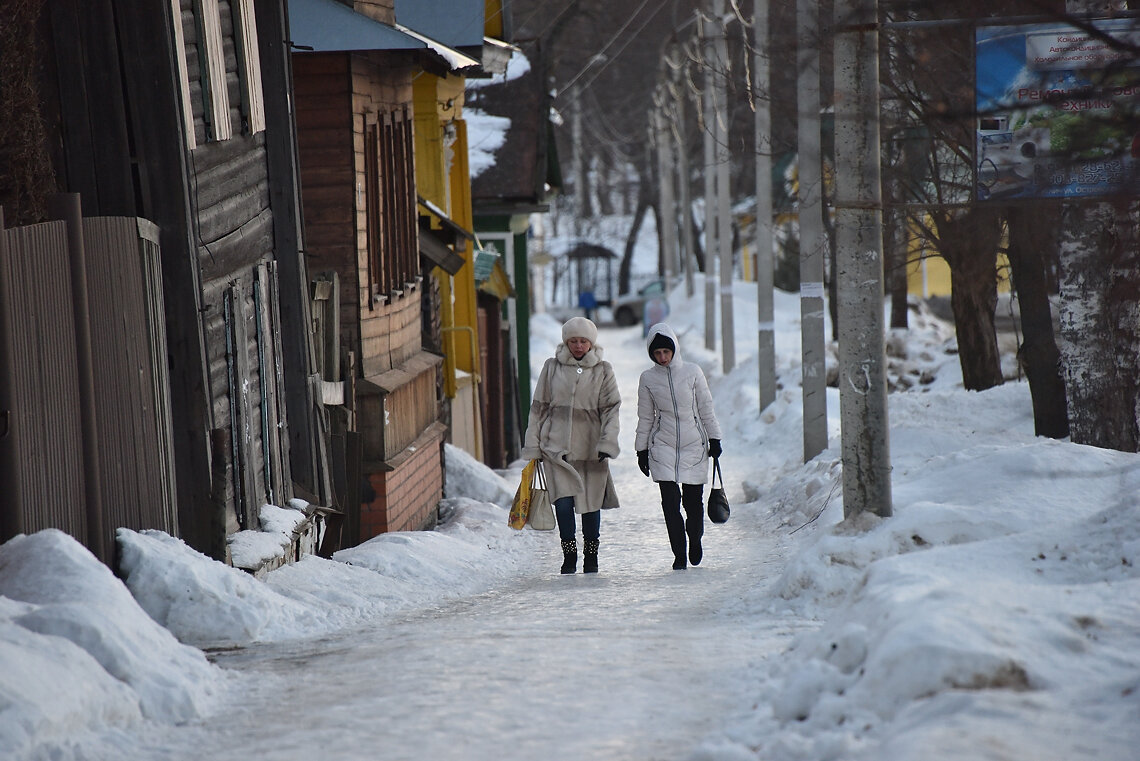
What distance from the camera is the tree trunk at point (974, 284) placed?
14070 mm

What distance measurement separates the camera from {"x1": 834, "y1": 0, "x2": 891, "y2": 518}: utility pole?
748 centimetres

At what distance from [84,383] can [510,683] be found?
2268mm

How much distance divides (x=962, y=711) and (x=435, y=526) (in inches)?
356

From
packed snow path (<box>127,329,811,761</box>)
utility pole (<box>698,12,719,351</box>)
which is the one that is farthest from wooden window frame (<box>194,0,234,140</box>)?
utility pole (<box>698,12,719,351</box>)

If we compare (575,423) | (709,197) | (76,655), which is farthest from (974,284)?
(709,197)

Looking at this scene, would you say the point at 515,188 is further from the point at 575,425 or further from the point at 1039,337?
the point at 575,425

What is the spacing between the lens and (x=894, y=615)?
4.30 m

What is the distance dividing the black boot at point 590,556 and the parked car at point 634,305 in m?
42.8

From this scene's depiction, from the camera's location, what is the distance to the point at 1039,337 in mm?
12133

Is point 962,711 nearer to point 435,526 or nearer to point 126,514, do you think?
point 126,514

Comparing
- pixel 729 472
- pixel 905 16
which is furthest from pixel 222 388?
pixel 729 472

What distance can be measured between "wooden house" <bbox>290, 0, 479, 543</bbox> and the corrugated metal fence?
3266 millimetres

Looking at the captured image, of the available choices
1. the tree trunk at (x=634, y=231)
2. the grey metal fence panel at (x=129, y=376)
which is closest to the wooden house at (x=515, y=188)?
the grey metal fence panel at (x=129, y=376)

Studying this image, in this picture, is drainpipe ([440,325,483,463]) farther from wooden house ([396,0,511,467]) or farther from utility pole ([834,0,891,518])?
utility pole ([834,0,891,518])
